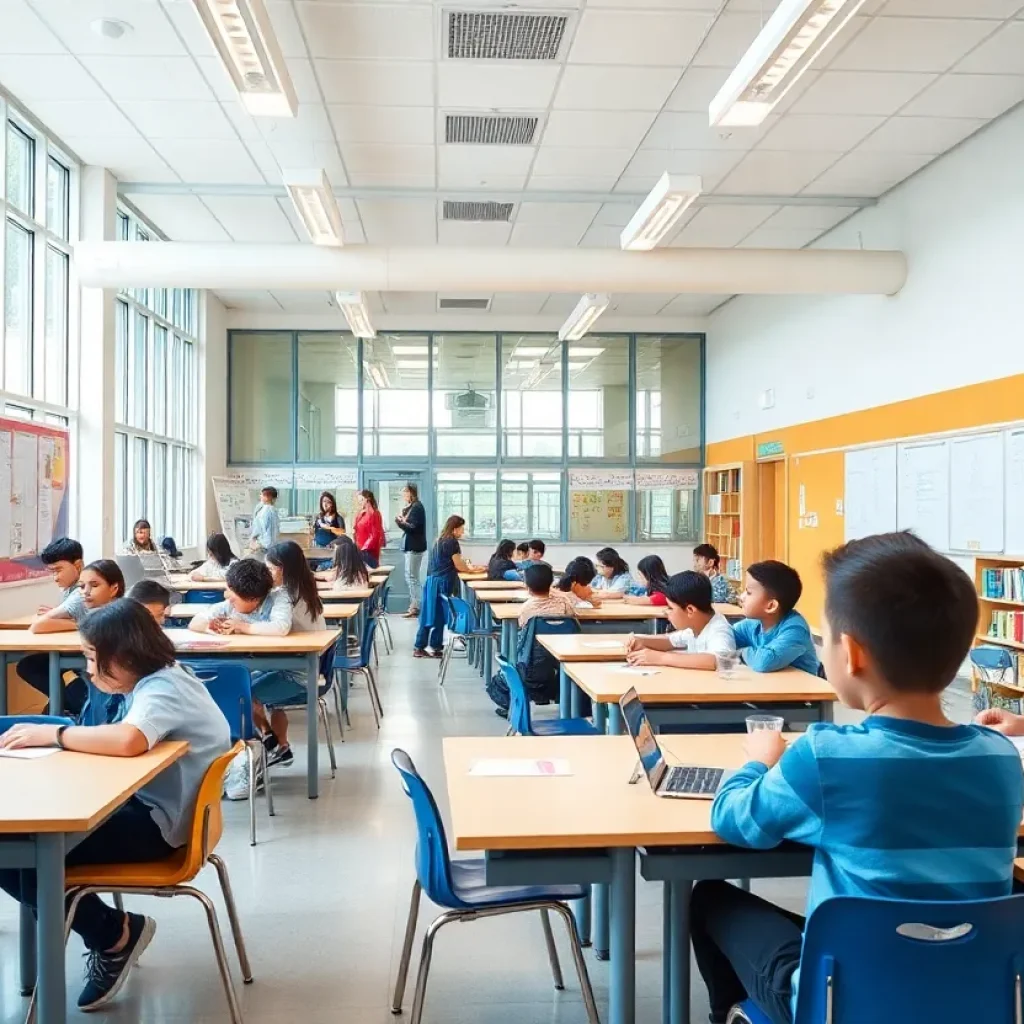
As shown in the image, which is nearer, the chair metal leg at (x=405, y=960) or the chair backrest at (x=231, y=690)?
the chair metal leg at (x=405, y=960)

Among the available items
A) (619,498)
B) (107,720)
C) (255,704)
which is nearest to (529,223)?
(619,498)

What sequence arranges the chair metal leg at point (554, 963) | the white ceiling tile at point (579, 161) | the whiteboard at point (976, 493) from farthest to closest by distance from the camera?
the white ceiling tile at point (579, 161) → the whiteboard at point (976, 493) → the chair metal leg at point (554, 963)

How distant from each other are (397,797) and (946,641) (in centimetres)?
349

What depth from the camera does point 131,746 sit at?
244 centimetres

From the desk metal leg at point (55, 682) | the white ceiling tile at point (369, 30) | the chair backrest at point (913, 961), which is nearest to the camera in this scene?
the chair backrest at point (913, 961)

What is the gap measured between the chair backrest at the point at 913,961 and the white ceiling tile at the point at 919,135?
659cm

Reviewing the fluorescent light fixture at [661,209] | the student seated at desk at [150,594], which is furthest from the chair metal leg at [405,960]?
the fluorescent light fixture at [661,209]

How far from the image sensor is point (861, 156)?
295 inches

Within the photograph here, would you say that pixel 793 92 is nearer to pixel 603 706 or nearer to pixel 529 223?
pixel 529 223

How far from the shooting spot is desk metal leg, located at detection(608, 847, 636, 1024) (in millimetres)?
1996

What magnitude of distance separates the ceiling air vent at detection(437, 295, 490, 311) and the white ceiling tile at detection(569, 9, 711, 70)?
22.1ft

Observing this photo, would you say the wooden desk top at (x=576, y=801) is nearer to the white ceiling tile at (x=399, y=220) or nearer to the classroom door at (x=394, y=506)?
the white ceiling tile at (x=399, y=220)

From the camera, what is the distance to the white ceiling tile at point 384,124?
6.66m

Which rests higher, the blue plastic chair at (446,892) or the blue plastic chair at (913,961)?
the blue plastic chair at (913,961)
